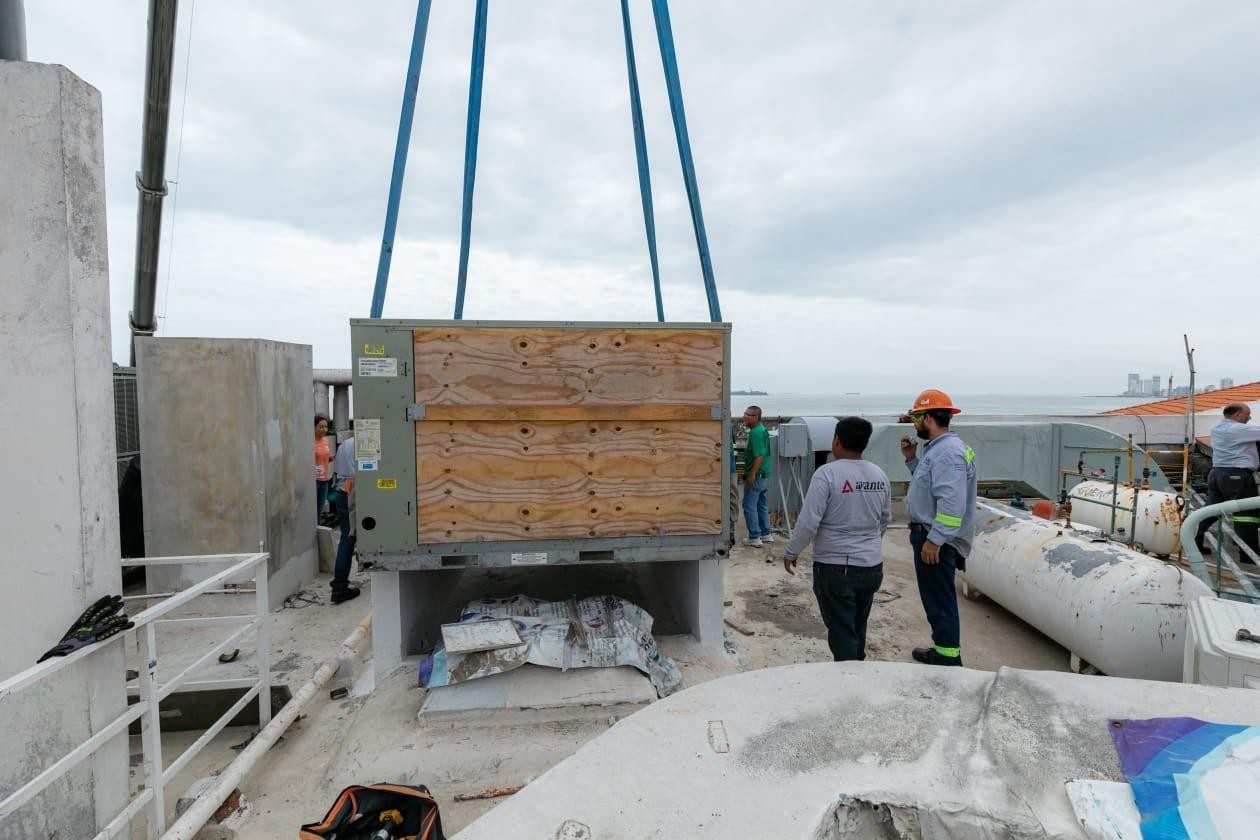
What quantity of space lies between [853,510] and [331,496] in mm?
5885

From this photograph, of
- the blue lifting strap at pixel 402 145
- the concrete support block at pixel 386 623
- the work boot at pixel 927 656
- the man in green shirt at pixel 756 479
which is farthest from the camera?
the man in green shirt at pixel 756 479

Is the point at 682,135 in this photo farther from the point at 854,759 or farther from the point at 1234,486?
the point at 1234,486

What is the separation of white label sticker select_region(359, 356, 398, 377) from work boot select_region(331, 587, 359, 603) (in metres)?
3.95

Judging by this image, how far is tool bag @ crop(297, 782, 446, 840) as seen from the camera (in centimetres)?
269

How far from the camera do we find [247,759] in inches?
143

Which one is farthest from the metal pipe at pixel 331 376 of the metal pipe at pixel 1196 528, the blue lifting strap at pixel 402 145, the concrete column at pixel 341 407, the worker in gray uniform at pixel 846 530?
the metal pipe at pixel 1196 528

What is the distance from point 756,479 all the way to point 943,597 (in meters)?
4.97

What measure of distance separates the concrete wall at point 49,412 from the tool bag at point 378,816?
49.3 inches

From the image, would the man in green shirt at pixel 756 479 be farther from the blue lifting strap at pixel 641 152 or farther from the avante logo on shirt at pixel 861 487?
the avante logo on shirt at pixel 861 487

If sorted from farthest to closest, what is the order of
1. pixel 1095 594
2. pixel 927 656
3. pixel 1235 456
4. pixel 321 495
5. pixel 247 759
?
pixel 321 495, pixel 1235 456, pixel 927 656, pixel 1095 594, pixel 247 759

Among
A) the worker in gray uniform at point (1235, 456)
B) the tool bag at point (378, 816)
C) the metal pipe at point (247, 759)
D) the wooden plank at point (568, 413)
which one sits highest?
the wooden plank at point (568, 413)

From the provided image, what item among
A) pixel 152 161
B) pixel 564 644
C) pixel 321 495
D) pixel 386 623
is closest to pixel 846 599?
pixel 564 644

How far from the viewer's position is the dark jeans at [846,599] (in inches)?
169

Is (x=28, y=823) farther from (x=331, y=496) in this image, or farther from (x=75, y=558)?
(x=331, y=496)
